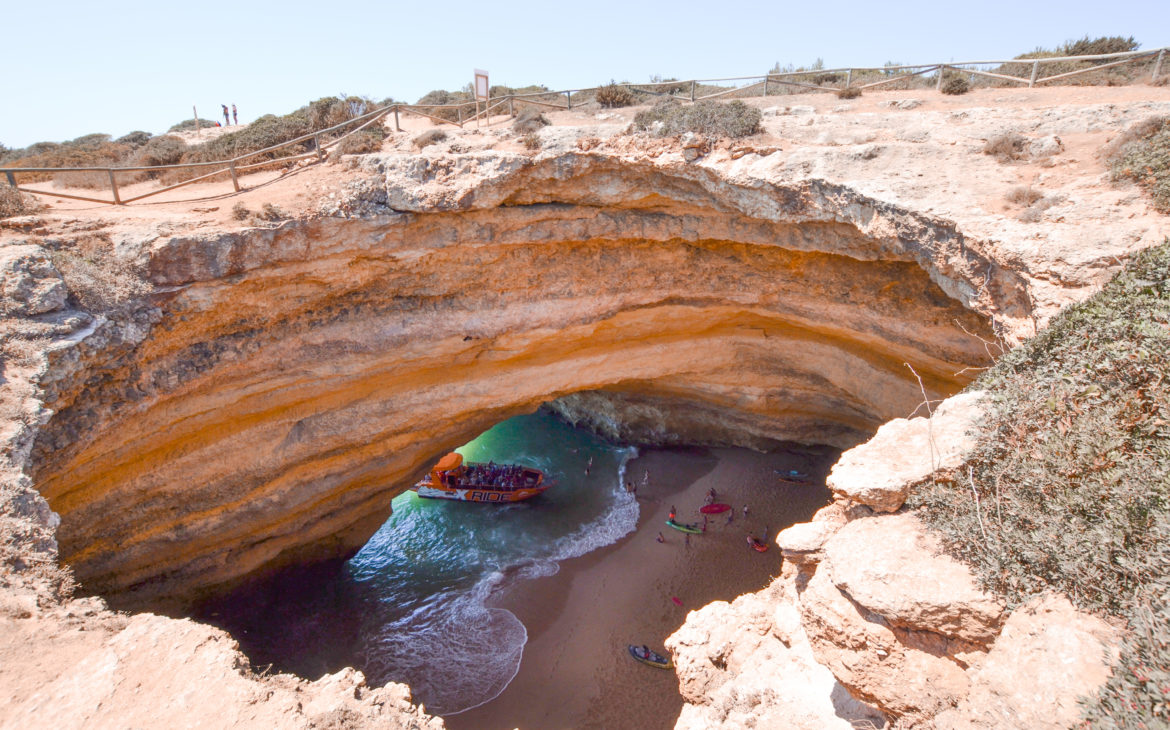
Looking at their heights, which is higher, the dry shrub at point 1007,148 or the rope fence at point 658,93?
the rope fence at point 658,93

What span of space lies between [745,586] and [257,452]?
12.4m

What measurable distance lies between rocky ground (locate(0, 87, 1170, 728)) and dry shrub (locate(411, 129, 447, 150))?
35 cm

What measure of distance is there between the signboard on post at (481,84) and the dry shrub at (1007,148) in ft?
34.9

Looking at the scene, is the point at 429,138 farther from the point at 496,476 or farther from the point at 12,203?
the point at 496,476

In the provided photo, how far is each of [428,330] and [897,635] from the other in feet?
31.8

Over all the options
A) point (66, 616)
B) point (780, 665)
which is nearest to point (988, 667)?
point (780, 665)

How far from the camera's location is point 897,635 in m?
4.66

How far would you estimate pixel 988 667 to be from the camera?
414 centimetres

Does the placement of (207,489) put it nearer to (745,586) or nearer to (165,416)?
(165,416)

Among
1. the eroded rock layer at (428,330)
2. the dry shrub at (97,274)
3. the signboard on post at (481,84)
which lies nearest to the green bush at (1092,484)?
the eroded rock layer at (428,330)

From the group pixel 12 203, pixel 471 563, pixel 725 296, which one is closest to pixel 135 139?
pixel 12 203

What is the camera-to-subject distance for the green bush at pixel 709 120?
10.3 meters

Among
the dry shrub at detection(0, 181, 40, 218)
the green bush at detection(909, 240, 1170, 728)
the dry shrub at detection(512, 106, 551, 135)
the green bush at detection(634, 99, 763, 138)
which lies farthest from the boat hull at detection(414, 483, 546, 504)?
the green bush at detection(909, 240, 1170, 728)

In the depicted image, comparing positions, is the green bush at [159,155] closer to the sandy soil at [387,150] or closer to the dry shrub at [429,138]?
the sandy soil at [387,150]
